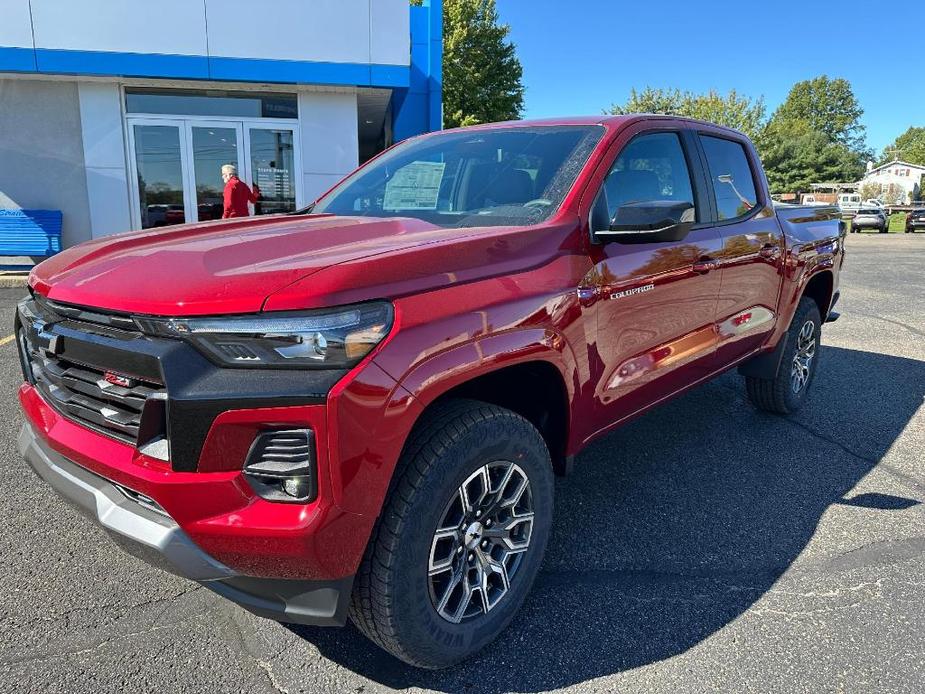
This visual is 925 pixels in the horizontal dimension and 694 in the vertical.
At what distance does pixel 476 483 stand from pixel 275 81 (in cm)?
1151

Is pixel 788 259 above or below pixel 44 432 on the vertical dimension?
above

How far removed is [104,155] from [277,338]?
12.5m

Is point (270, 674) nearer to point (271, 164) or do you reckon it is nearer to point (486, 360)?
point (486, 360)

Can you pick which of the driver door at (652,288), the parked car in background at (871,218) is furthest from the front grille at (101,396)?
the parked car in background at (871,218)

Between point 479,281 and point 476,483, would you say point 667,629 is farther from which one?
point 479,281

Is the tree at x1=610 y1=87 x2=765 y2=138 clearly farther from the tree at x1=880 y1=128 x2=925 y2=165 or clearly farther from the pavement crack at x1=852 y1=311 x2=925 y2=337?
the tree at x1=880 y1=128 x2=925 y2=165

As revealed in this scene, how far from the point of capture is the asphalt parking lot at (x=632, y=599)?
2.17 meters

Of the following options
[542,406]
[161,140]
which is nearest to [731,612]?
[542,406]

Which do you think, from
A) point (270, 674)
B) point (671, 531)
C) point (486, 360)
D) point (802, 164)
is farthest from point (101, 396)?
point (802, 164)

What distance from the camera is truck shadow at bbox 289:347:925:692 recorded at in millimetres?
2277

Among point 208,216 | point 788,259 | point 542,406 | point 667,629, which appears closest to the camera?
point 667,629

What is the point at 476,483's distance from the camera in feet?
7.12

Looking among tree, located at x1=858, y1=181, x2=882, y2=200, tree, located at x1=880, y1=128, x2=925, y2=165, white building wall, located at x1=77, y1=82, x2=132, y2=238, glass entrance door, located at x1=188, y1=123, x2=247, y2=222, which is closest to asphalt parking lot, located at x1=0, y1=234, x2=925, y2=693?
glass entrance door, located at x1=188, y1=123, x2=247, y2=222

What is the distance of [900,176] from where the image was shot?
9269 centimetres
